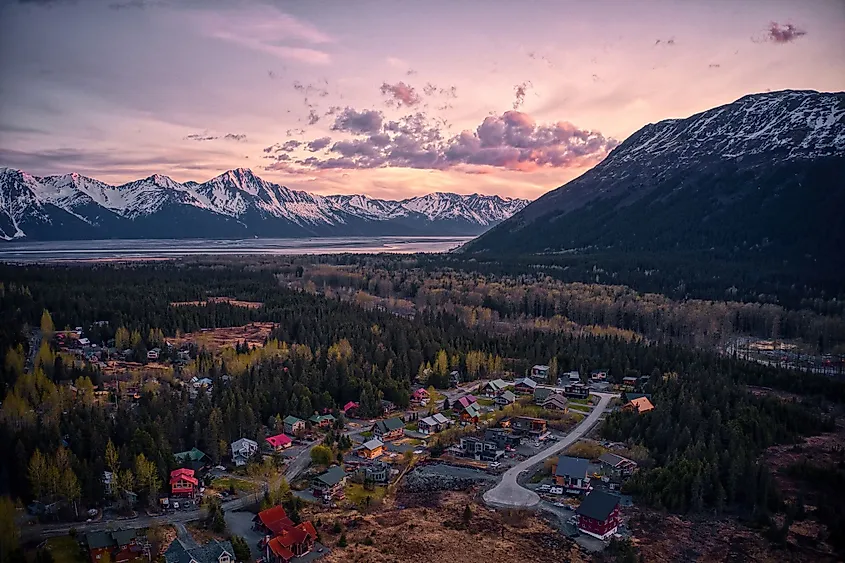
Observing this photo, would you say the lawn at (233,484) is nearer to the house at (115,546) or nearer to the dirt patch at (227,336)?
the house at (115,546)

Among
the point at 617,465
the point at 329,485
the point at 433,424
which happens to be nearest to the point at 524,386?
the point at 433,424

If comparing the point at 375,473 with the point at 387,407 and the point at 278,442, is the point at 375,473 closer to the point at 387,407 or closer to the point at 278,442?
the point at 278,442

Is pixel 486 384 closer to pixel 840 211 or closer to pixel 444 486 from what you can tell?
pixel 444 486

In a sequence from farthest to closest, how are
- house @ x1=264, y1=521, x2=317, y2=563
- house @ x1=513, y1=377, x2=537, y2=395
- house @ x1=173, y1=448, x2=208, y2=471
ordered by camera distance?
house @ x1=513, y1=377, x2=537, y2=395
house @ x1=173, y1=448, x2=208, y2=471
house @ x1=264, y1=521, x2=317, y2=563

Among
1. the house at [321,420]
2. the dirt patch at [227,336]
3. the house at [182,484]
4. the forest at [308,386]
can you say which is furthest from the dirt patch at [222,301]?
the house at [182,484]

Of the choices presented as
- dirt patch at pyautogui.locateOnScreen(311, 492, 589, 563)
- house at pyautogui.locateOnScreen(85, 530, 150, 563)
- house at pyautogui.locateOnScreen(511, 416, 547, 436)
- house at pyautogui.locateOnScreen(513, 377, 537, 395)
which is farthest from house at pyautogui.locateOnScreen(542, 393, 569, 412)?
house at pyautogui.locateOnScreen(85, 530, 150, 563)

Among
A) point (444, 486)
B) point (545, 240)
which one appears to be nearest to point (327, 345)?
point (444, 486)

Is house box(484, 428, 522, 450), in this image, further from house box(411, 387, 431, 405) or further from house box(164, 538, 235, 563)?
house box(164, 538, 235, 563)
